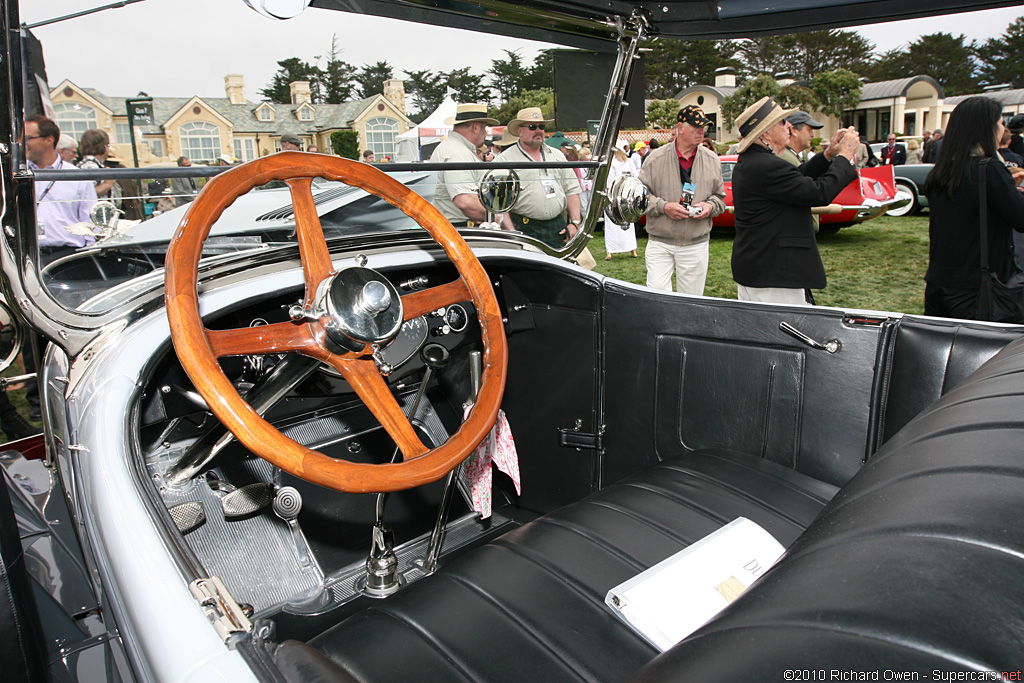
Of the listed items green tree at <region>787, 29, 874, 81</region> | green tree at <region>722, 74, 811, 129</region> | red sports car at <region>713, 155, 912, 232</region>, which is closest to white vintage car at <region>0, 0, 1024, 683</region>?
red sports car at <region>713, 155, 912, 232</region>

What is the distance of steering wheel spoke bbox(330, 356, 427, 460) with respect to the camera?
129 cm

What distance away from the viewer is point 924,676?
0.43 m

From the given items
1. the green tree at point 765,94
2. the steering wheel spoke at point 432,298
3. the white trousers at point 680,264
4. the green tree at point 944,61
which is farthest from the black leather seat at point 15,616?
the green tree at point 944,61

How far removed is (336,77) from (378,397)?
2.43ft

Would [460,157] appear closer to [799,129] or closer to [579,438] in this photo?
[579,438]

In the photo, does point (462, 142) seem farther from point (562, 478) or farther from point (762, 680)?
point (762, 680)

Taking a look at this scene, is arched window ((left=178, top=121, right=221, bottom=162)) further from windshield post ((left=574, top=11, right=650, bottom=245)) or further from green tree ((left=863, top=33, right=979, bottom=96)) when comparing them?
green tree ((left=863, top=33, right=979, bottom=96))

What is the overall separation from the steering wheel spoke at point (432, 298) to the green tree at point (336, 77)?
482mm

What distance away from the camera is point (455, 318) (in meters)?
1.95

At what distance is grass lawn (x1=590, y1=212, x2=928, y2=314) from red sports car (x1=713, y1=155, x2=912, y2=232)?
27 centimetres

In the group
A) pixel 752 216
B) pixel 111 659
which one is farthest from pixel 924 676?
pixel 752 216

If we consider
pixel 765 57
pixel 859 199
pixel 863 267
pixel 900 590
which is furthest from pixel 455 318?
pixel 765 57

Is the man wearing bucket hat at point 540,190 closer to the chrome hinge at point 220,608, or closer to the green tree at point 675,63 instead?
the green tree at point 675,63

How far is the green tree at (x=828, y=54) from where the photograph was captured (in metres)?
36.9
